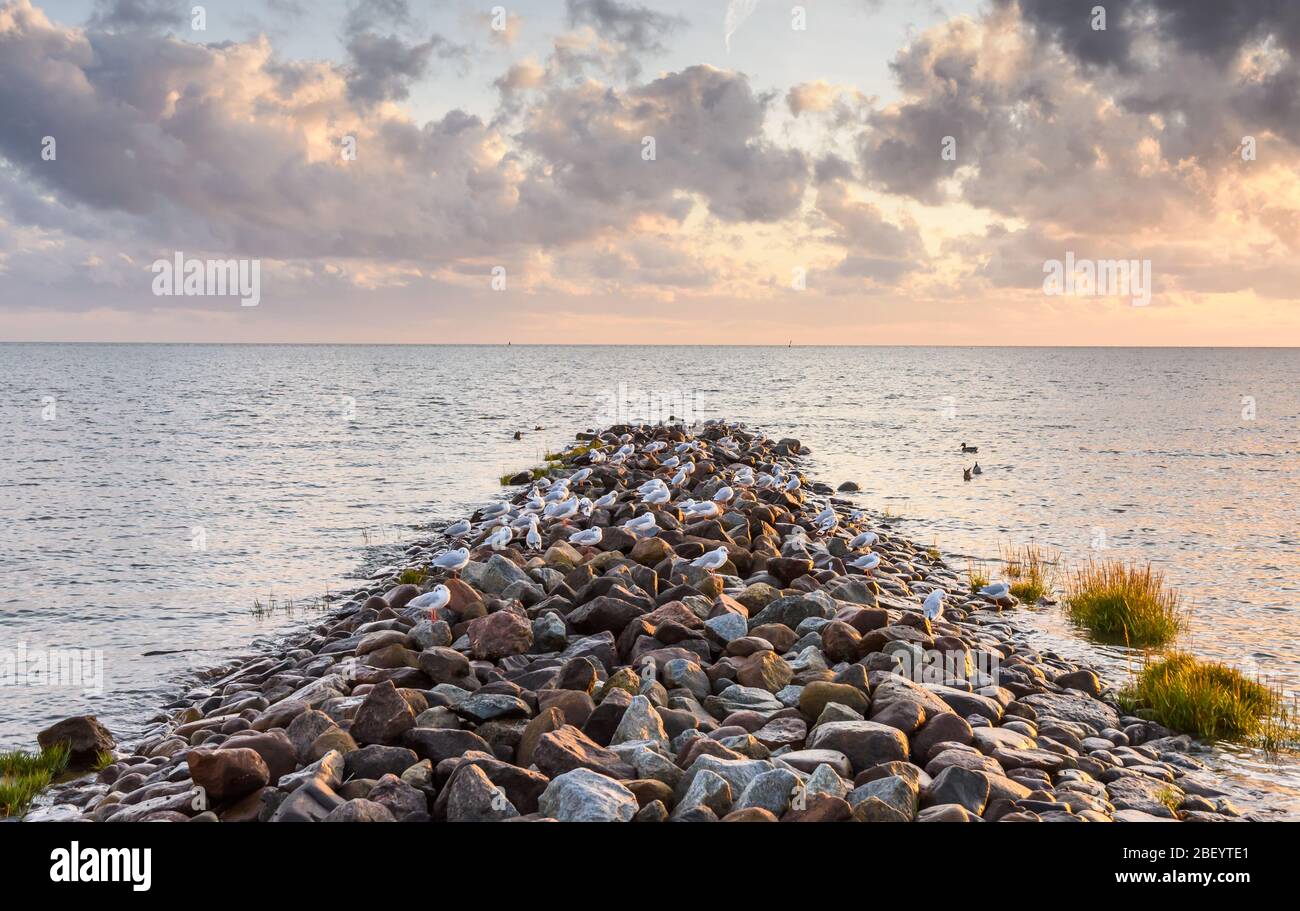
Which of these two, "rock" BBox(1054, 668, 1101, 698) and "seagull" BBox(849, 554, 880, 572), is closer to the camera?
"rock" BBox(1054, 668, 1101, 698)

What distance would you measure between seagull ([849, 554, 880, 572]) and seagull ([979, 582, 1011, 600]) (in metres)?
1.98

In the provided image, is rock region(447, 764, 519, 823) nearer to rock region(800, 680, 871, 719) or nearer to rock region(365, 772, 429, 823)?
rock region(365, 772, 429, 823)

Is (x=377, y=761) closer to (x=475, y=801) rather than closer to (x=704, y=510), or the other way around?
(x=475, y=801)

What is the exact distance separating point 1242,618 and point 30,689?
18314mm

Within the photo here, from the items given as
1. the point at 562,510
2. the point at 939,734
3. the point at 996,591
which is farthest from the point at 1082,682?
the point at 562,510

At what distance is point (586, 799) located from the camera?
19.9ft

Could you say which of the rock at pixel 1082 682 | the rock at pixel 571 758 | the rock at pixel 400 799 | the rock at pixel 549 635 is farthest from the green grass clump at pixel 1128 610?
the rock at pixel 400 799

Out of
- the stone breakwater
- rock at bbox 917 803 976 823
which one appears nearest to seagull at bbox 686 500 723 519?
the stone breakwater

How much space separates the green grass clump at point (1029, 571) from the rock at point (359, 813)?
13.0 metres

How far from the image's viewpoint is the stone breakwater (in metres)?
6.40

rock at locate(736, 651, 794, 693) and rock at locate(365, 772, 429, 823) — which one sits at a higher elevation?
rock at locate(736, 651, 794, 693)

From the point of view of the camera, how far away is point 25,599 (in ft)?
54.1
